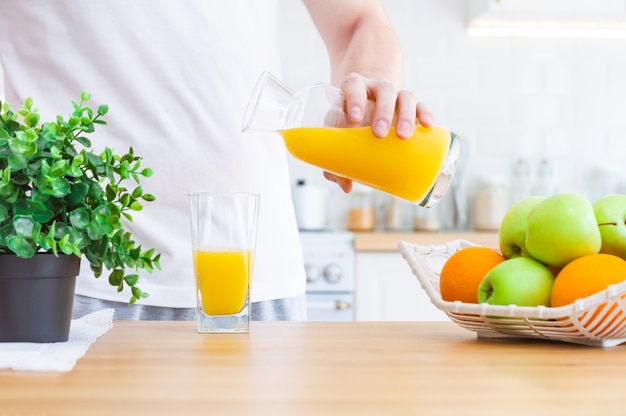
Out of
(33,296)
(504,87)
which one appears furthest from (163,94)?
(504,87)

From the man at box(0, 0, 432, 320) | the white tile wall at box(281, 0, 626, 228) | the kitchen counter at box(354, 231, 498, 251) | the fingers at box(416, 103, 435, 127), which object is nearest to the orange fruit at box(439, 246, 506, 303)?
the fingers at box(416, 103, 435, 127)

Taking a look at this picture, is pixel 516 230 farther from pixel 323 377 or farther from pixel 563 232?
pixel 323 377

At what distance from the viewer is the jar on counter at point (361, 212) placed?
3256 millimetres

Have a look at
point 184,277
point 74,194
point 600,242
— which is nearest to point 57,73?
point 184,277

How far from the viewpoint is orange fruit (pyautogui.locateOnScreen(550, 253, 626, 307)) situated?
834 mm

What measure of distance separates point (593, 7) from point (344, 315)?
1391 mm

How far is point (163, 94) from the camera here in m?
1.41

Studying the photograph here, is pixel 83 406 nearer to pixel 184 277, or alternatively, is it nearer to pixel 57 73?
pixel 184 277

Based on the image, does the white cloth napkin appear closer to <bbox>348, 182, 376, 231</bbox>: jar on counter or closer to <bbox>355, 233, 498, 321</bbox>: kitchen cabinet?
<bbox>355, 233, 498, 321</bbox>: kitchen cabinet

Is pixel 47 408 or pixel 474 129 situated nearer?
pixel 47 408

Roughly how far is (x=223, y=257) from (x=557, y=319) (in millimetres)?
334

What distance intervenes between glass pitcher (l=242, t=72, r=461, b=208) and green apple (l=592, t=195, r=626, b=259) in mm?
162

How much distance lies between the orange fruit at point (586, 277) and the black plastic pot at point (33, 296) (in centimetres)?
45

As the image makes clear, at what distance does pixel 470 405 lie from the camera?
0.60m
